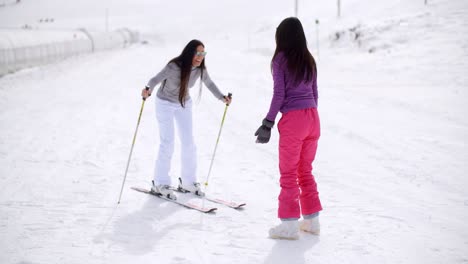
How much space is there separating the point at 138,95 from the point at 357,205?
9.96 metres

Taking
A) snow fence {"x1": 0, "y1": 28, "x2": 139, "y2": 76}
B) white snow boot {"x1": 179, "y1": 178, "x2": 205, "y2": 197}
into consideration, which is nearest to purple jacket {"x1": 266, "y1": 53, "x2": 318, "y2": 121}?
white snow boot {"x1": 179, "y1": 178, "x2": 205, "y2": 197}

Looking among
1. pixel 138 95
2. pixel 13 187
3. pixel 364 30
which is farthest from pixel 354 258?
pixel 364 30

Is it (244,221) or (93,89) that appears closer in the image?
(244,221)

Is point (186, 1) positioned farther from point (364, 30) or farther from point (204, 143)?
point (204, 143)

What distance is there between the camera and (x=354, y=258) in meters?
4.06

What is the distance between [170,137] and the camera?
5641 mm

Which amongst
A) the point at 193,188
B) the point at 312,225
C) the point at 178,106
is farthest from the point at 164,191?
the point at 312,225

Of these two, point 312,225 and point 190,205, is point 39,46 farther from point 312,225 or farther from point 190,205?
point 312,225

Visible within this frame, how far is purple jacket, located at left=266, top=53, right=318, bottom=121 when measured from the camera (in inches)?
167

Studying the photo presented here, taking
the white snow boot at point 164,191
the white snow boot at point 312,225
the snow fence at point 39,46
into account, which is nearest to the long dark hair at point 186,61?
the white snow boot at point 164,191

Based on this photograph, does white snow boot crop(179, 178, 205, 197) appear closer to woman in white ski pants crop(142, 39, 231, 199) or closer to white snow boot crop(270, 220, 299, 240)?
woman in white ski pants crop(142, 39, 231, 199)

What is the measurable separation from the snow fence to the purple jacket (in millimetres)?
19092

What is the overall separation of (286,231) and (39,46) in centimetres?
2504

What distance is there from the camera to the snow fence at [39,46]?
2116cm
